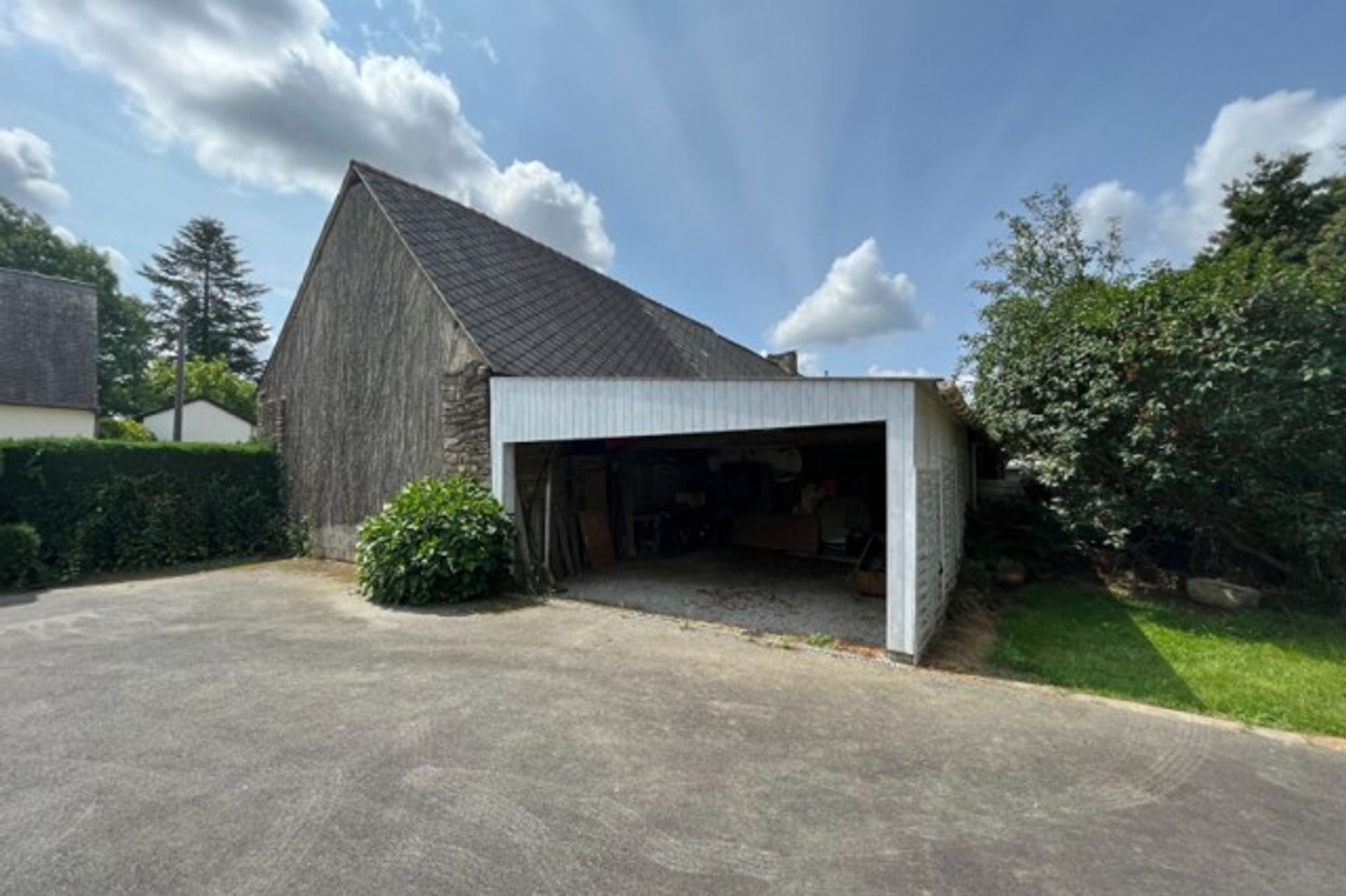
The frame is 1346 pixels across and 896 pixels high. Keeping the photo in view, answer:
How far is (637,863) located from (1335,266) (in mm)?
10250

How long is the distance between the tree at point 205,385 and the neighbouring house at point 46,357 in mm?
11440

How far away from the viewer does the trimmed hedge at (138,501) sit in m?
8.95

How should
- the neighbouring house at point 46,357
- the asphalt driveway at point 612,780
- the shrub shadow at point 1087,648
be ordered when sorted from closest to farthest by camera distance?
the asphalt driveway at point 612,780, the shrub shadow at point 1087,648, the neighbouring house at point 46,357

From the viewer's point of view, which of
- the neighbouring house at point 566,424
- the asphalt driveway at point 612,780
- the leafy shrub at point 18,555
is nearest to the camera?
the asphalt driveway at point 612,780

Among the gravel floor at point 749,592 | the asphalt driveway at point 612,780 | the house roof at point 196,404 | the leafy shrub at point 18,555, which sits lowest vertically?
the gravel floor at point 749,592

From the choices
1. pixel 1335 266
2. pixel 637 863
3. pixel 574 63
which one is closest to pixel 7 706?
pixel 637 863

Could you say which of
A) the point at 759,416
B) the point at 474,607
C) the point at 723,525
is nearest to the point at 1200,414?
the point at 759,416

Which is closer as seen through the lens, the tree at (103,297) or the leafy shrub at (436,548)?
the leafy shrub at (436,548)

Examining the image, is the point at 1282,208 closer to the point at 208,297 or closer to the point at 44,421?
the point at 44,421

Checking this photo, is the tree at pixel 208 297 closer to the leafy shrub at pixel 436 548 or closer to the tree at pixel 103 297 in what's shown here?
the tree at pixel 103 297

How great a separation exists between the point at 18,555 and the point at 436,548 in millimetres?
6634

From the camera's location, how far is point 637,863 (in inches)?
97.1

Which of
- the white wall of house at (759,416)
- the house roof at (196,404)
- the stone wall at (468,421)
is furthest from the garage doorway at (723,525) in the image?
the house roof at (196,404)

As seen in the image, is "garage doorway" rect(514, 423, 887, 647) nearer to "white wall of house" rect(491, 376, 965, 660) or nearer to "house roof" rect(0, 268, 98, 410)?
"white wall of house" rect(491, 376, 965, 660)
